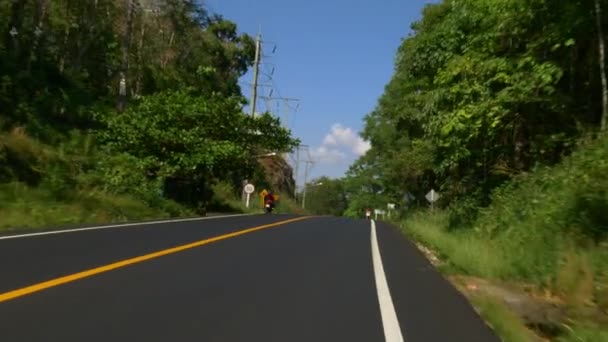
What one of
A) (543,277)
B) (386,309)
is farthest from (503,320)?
(543,277)

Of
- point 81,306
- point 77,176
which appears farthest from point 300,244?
point 77,176

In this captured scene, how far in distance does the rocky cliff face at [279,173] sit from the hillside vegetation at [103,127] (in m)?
32.0

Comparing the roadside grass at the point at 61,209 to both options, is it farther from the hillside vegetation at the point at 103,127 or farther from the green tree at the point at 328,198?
the green tree at the point at 328,198

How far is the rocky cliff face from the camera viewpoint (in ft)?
269

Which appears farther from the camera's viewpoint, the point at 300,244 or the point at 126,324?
the point at 300,244

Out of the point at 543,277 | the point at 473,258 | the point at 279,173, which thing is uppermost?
the point at 279,173

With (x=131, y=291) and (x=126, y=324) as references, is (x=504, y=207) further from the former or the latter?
(x=126, y=324)

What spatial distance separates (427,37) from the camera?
26.7 meters

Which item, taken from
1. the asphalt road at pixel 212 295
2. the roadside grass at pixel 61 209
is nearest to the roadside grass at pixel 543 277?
the asphalt road at pixel 212 295

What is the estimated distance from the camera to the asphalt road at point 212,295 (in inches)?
265

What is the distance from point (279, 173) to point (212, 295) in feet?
258

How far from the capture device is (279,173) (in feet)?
286

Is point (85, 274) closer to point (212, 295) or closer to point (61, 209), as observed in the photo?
point (212, 295)

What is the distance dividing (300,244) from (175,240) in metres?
2.95
